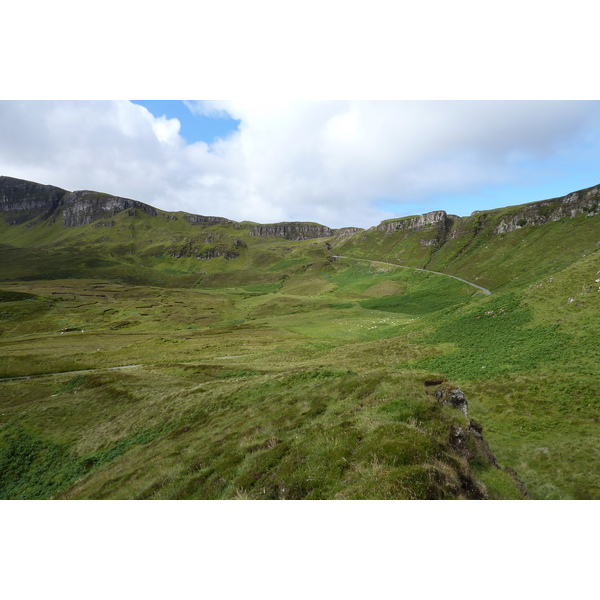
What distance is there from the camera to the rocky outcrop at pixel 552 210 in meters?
123

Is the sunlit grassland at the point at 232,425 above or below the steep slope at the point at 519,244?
below

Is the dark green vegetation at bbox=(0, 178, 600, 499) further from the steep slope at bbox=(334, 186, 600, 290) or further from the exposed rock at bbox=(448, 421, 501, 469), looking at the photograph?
the steep slope at bbox=(334, 186, 600, 290)

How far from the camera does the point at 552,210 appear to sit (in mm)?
135250

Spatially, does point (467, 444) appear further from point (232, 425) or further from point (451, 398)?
point (232, 425)

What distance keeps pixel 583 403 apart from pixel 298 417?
20.4 meters

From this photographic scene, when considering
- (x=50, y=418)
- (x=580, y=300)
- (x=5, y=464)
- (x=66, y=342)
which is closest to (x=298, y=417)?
(x=5, y=464)

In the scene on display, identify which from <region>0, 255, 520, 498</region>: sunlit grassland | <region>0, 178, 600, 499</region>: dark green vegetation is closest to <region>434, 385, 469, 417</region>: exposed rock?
<region>0, 178, 600, 499</region>: dark green vegetation

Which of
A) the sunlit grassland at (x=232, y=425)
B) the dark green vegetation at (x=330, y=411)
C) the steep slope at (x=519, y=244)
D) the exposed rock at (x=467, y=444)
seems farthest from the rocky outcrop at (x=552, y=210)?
the exposed rock at (x=467, y=444)

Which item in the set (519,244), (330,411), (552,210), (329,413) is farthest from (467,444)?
(552,210)

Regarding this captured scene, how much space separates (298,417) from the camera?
59.8 feet

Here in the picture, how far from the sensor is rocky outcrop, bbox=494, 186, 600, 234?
12288cm

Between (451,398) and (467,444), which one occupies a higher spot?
(451,398)

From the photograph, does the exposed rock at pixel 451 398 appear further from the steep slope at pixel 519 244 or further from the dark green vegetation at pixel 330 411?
the steep slope at pixel 519 244

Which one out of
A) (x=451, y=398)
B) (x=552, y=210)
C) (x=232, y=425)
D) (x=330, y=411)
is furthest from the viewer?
(x=552, y=210)
